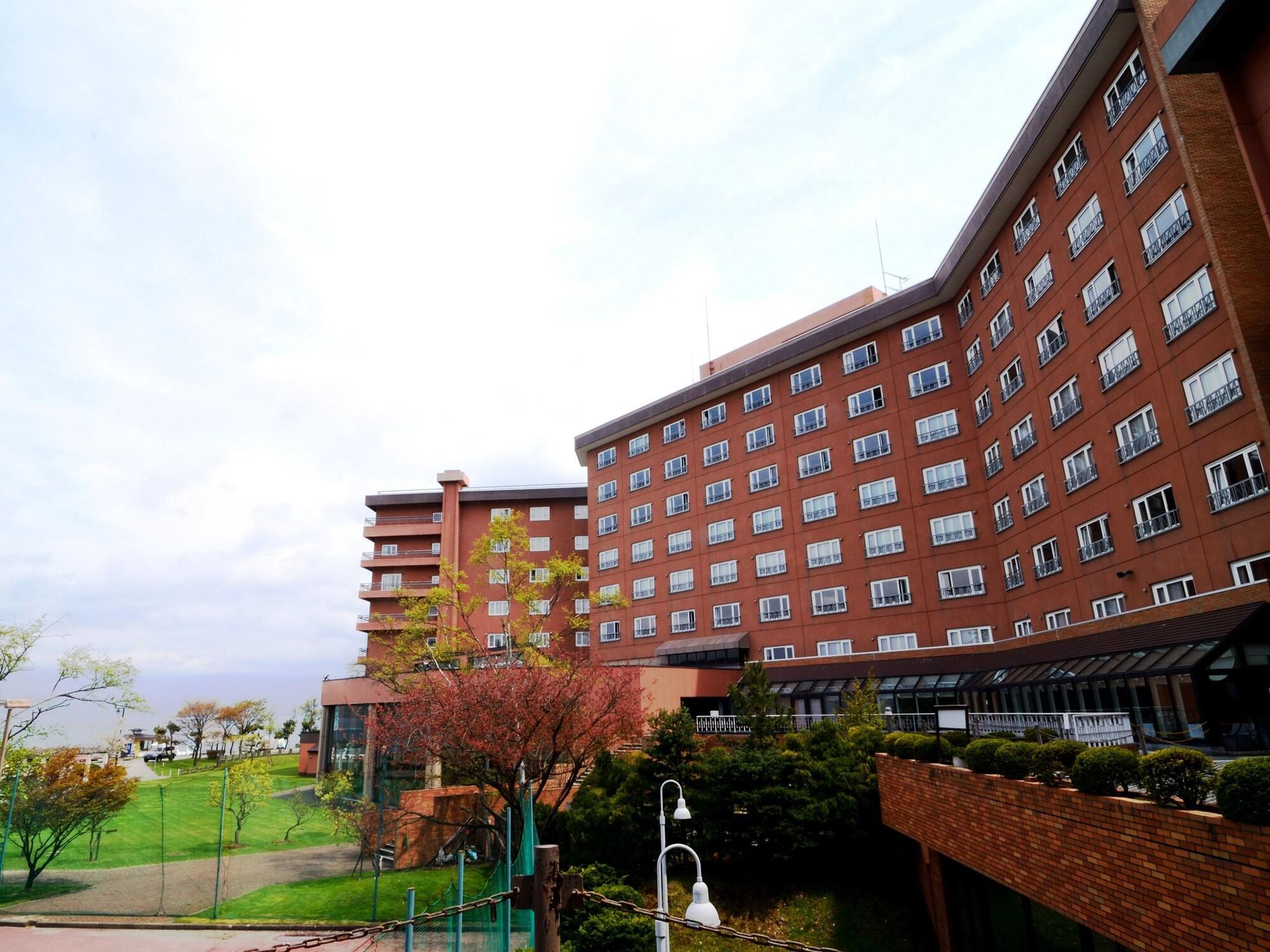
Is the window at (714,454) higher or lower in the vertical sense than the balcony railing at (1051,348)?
higher

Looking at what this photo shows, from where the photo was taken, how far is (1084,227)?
29031mm

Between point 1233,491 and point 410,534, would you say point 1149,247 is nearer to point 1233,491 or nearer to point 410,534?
point 1233,491

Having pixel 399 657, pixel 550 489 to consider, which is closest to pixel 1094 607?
pixel 399 657

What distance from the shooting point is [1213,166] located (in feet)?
74.0

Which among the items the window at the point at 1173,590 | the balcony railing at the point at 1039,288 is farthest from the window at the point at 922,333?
the window at the point at 1173,590

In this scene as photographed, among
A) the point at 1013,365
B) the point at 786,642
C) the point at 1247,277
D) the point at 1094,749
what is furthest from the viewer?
the point at 786,642

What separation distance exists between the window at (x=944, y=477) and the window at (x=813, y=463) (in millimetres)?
5791

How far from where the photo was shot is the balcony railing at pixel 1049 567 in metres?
31.5

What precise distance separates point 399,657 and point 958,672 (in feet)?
89.0

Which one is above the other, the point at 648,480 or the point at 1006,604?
the point at 648,480

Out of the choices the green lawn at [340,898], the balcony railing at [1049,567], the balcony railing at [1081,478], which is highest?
the balcony railing at [1081,478]

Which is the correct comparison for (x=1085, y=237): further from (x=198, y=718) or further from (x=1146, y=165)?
(x=198, y=718)

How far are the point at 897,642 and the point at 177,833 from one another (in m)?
36.0

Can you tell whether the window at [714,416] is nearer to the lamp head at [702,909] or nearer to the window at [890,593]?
the window at [890,593]
